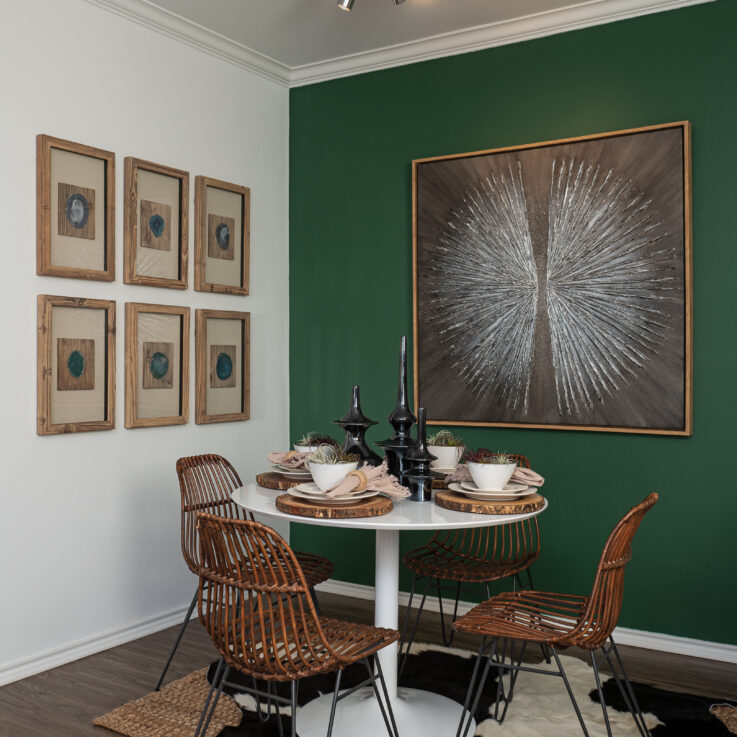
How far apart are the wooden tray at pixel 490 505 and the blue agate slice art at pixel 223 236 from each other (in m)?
2.01

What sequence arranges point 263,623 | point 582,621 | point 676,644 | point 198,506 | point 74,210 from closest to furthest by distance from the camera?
point 263,623, point 582,621, point 198,506, point 74,210, point 676,644

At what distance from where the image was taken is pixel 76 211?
3.23 m

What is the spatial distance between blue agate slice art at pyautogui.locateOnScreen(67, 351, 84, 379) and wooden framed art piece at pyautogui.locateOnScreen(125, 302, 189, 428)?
0.23 meters

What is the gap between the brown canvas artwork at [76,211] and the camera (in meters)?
3.18

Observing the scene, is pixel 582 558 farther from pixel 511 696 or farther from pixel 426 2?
pixel 426 2

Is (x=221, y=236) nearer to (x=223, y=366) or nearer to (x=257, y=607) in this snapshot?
(x=223, y=366)

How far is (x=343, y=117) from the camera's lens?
421 cm

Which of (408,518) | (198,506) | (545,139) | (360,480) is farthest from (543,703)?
(545,139)

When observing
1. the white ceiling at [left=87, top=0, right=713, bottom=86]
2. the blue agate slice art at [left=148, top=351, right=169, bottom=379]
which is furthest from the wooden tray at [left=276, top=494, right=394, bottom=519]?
the white ceiling at [left=87, top=0, right=713, bottom=86]

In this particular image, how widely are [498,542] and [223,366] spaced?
5.27ft

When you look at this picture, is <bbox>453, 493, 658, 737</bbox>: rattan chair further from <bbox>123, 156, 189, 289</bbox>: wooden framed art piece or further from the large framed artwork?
<bbox>123, 156, 189, 289</bbox>: wooden framed art piece

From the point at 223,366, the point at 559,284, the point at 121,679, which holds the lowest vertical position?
the point at 121,679

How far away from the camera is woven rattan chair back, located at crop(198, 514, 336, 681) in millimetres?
1996

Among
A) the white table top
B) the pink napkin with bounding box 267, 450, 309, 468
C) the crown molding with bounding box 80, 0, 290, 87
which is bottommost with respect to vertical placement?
the white table top
